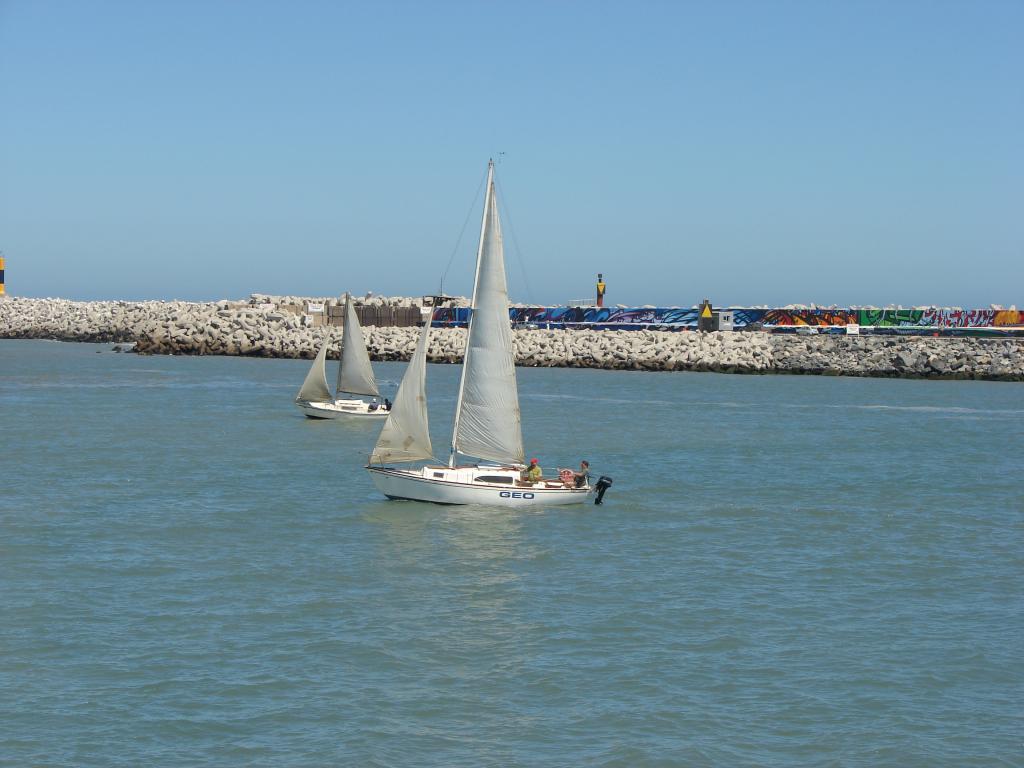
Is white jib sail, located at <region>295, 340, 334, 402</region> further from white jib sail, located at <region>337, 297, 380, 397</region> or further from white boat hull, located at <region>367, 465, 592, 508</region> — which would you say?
white boat hull, located at <region>367, 465, 592, 508</region>

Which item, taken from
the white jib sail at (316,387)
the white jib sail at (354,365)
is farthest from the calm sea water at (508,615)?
the white jib sail at (354,365)

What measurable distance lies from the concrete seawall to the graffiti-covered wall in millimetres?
6813

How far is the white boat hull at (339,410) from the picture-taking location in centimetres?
5450

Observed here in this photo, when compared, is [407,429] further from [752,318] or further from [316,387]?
[752,318]

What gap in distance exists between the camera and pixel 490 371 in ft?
102

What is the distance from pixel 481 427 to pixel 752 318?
85.0m

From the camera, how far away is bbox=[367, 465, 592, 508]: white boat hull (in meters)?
31.0

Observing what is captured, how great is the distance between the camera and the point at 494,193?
29734 mm

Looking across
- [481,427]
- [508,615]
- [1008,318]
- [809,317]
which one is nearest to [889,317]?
[809,317]

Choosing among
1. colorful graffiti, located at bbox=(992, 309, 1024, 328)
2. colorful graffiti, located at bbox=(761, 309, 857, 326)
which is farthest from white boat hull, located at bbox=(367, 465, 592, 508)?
colorful graffiti, located at bbox=(992, 309, 1024, 328)

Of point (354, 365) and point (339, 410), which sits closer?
point (339, 410)

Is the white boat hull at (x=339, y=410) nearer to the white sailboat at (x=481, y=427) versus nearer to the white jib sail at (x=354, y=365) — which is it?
the white jib sail at (x=354, y=365)

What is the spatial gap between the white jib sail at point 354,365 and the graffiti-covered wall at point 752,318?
1928 inches

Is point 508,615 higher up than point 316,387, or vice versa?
point 316,387
